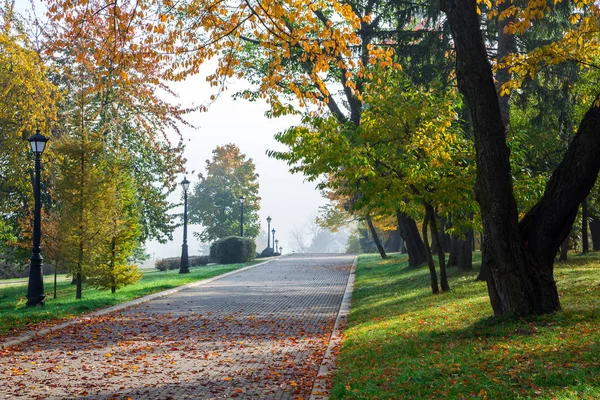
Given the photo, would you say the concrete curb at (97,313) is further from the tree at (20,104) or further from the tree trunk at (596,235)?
the tree trunk at (596,235)

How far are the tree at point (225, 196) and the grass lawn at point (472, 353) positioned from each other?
54.2m

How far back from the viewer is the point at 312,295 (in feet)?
66.0

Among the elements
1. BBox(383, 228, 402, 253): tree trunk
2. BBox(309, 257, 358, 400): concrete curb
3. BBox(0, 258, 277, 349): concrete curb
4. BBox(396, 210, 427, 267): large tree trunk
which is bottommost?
BBox(309, 257, 358, 400): concrete curb

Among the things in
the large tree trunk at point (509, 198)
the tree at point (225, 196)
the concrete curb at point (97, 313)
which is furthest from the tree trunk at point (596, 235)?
the tree at point (225, 196)

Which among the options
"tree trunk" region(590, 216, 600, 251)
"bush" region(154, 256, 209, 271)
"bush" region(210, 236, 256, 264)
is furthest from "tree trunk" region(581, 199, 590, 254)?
"bush" region(154, 256, 209, 271)

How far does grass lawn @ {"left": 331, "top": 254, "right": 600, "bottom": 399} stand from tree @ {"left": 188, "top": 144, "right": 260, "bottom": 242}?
54177 millimetres

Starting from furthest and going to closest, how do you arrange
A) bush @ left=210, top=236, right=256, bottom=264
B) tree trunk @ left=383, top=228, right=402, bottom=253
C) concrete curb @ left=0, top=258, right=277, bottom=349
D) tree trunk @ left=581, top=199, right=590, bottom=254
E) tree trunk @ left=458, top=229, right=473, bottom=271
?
tree trunk @ left=383, top=228, right=402, bottom=253
bush @ left=210, top=236, right=256, bottom=264
tree trunk @ left=581, top=199, right=590, bottom=254
tree trunk @ left=458, top=229, right=473, bottom=271
concrete curb @ left=0, top=258, right=277, bottom=349

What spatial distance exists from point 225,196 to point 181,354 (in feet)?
193

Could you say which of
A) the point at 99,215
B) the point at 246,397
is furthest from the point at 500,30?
the point at 246,397

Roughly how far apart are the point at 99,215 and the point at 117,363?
1046cm

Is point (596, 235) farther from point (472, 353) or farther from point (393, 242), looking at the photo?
point (393, 242)

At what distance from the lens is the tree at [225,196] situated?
2665 inches

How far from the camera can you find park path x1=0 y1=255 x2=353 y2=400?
7.65 metres

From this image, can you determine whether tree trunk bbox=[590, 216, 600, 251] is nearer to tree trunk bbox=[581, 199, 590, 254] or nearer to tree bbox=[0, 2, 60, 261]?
tree trunk bbox=[581, 199, 590, 254]
